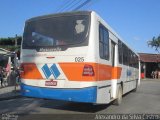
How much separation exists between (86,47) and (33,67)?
6.92 ft

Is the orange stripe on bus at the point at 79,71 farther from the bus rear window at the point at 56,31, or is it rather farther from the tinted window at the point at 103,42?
the bus rear window at the point at 56,31

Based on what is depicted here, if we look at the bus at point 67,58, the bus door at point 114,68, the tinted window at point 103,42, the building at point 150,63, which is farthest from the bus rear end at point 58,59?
the building at point 150,63

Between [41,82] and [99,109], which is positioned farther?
[99,109]

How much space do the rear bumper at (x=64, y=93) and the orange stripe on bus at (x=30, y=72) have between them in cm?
34

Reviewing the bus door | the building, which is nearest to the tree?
the building

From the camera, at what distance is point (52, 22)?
39.4 ft

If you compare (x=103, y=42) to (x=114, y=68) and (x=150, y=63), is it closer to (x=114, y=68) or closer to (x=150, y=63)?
(x=114, y=68)

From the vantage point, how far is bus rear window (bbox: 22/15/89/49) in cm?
1145

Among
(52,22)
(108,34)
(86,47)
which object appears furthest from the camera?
(108,34)

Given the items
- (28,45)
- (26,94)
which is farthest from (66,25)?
(26,94)

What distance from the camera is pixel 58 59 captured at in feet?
38.2

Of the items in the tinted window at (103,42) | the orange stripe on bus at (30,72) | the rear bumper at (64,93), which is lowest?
the rear bumper at (64,93)

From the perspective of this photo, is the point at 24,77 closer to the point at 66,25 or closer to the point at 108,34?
the point at 66,25

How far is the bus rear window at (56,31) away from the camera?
451 inches
